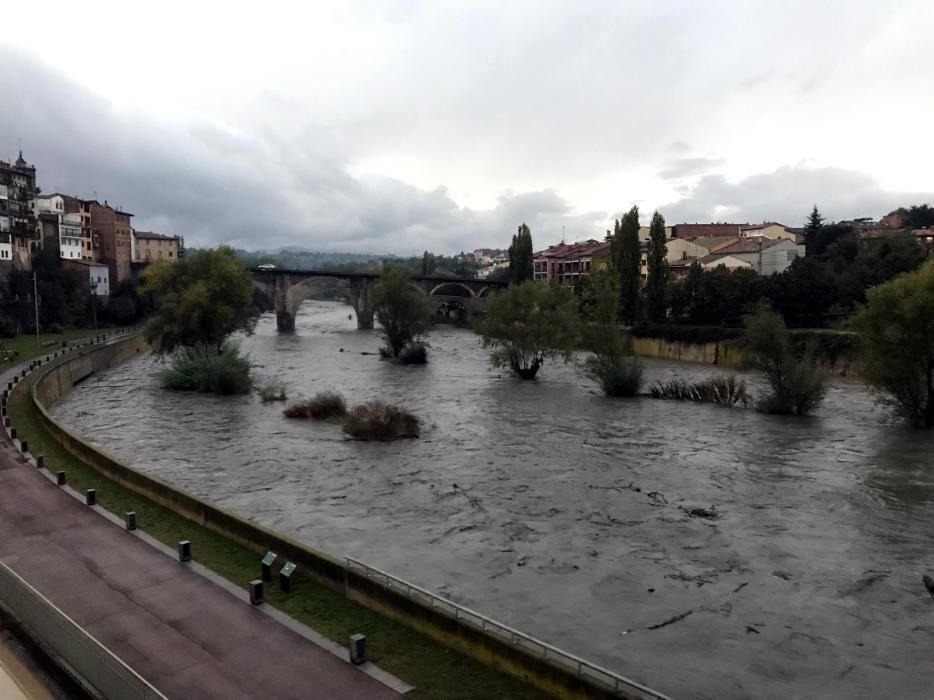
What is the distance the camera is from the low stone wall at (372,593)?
9703 millimetres

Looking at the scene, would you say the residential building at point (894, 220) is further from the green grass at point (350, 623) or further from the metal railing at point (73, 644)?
the metal railing at point (73, 644)

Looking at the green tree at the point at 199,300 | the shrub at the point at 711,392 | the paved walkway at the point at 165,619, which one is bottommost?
the shrub at the point at 711,392

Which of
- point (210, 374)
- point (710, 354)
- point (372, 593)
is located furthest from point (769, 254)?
point (372, 593)

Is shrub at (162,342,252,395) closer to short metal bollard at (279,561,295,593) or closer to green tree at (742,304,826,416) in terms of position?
green tree at (742,304,826,416)

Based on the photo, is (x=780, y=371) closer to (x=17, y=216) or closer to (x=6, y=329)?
(x=6, y=329)

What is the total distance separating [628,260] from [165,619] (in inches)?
2311

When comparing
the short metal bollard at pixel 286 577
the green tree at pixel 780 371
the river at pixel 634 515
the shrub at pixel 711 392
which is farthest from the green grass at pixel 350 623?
the shrub at pixel 711 392

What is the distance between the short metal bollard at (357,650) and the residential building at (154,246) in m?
123

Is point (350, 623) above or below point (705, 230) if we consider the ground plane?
below

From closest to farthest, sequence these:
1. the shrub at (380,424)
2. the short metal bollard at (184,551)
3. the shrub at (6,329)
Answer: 1. the short metal bollard at (184,551)
2. the shrub at (380,424)
3. the shrub at (6,329)

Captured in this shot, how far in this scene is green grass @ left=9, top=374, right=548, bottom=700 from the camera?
Result: 9.99m

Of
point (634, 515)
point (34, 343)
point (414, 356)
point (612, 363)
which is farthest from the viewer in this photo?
point (34, 343)

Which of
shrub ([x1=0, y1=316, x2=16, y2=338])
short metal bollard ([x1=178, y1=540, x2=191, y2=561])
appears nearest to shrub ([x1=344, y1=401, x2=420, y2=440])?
short metal bollard ([x1=178, y1=540, x2=191, y2=561])

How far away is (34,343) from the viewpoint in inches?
2544
